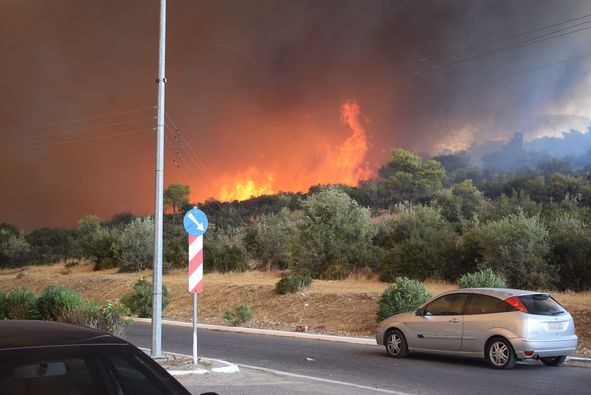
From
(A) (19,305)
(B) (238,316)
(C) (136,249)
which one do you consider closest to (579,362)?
(B) (238,316)

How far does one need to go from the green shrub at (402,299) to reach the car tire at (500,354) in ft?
23.3

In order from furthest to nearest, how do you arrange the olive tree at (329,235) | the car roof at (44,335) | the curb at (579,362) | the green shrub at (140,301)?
the olive tree at (329,235), the green shrub at (140,301), the curb at (579,362), the car roof at (44,335)

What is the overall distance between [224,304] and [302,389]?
19657 mm

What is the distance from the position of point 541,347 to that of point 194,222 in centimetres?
743

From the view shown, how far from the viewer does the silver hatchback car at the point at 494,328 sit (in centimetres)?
1255

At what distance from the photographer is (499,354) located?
1275 centimetres

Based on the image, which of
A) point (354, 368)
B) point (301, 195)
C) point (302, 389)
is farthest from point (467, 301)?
point (301, 195)

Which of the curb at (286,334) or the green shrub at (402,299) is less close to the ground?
the green shrub at (402,299)

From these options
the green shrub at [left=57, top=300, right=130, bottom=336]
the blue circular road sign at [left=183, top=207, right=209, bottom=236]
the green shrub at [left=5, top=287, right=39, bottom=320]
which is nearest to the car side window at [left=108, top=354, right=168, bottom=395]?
the blue circular road sign at [left=183, top=207, right=209, bottom=236]

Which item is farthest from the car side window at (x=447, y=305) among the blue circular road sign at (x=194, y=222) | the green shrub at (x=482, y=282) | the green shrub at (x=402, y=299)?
the green shrub at (x=482, y=282)

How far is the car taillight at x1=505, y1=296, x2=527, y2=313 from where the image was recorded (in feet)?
41.8

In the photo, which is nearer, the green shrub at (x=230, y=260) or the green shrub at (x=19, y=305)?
the green shrub at (x=19, y=305)

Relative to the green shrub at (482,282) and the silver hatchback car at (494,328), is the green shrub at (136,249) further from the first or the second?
the silver hatchback car at (494,328)

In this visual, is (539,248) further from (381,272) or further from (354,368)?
(354,368)
